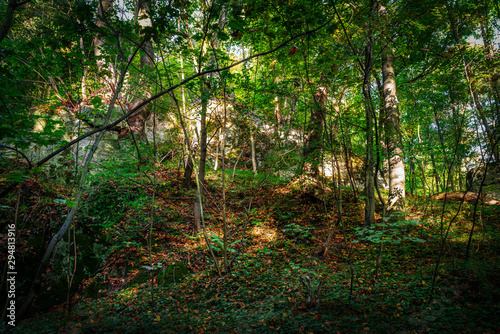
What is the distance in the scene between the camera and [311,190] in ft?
24.1

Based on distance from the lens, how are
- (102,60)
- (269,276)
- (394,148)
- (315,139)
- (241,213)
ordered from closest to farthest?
(269,276) → (394,148) → (315,139) → (241,213) → (102,60)

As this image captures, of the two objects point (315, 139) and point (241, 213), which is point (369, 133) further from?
point (241, 213)

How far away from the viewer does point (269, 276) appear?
169 inches

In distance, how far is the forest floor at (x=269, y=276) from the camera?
2.65 metres

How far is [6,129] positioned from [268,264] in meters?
4.75

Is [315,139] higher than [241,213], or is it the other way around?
[315,139]

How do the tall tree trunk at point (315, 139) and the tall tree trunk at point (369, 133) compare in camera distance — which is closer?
the tall tree trunk at point (369, 133)

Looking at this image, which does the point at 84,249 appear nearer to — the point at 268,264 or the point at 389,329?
the point at 268,264

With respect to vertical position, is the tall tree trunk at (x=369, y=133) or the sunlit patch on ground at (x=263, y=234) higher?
the tall tree trunk at (x=369, y=133)

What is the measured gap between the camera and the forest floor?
104 inches

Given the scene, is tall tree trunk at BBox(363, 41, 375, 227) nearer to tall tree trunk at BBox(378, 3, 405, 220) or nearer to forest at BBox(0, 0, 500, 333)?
forest at BBox(0, 0, 500, 333)

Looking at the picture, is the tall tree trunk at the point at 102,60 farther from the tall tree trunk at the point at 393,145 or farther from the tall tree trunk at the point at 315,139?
the tall tree trunk at the point at 393,145

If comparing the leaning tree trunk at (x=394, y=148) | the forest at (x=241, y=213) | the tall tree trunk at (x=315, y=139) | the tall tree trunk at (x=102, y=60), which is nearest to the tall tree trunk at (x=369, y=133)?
the forest at (x=241, y=213)

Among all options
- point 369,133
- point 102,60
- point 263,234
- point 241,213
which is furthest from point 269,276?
point 102,60
